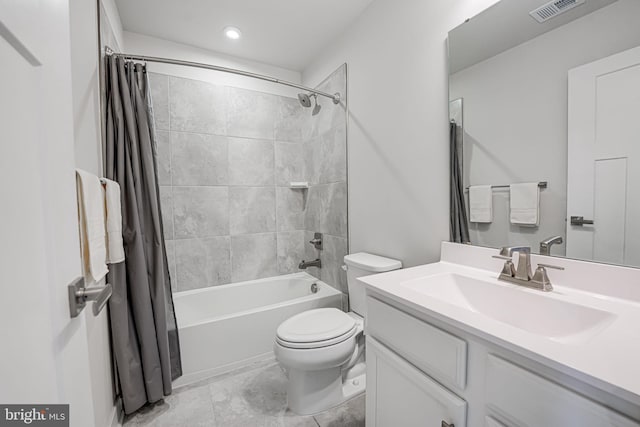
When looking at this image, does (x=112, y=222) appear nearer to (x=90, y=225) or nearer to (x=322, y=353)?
(x=90, y=225)

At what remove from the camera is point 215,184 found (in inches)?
95.1

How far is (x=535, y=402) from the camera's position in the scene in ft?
1.92

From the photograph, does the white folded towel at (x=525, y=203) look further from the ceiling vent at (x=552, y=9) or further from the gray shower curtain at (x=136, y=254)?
the gray shower curtain at (x=136, y=254)

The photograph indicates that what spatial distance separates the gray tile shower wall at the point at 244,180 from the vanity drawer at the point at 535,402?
155cm

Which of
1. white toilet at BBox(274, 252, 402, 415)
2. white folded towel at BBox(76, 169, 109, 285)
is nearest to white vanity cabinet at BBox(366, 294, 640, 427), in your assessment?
white toilet at BBox(274, 252, 402, 415)

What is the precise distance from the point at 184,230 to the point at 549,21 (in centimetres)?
261

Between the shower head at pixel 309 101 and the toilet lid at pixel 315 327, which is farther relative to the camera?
the shower head at pixel 309 101

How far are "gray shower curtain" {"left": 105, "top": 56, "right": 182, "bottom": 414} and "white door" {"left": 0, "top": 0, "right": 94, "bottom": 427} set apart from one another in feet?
3.07

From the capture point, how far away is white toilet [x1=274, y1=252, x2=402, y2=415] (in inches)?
54.0

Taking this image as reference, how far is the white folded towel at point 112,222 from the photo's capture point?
3.84 feet

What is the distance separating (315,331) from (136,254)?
3.59 feet

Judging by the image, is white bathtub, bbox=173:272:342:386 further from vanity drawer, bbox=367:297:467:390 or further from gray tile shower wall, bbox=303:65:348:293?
vanity drawer, bbox=367:297:467:390

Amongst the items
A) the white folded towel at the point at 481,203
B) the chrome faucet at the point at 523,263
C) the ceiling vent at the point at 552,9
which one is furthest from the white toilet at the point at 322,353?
the ceiling vent at the point at 552,9

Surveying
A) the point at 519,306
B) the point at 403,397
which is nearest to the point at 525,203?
the point at 519,306
